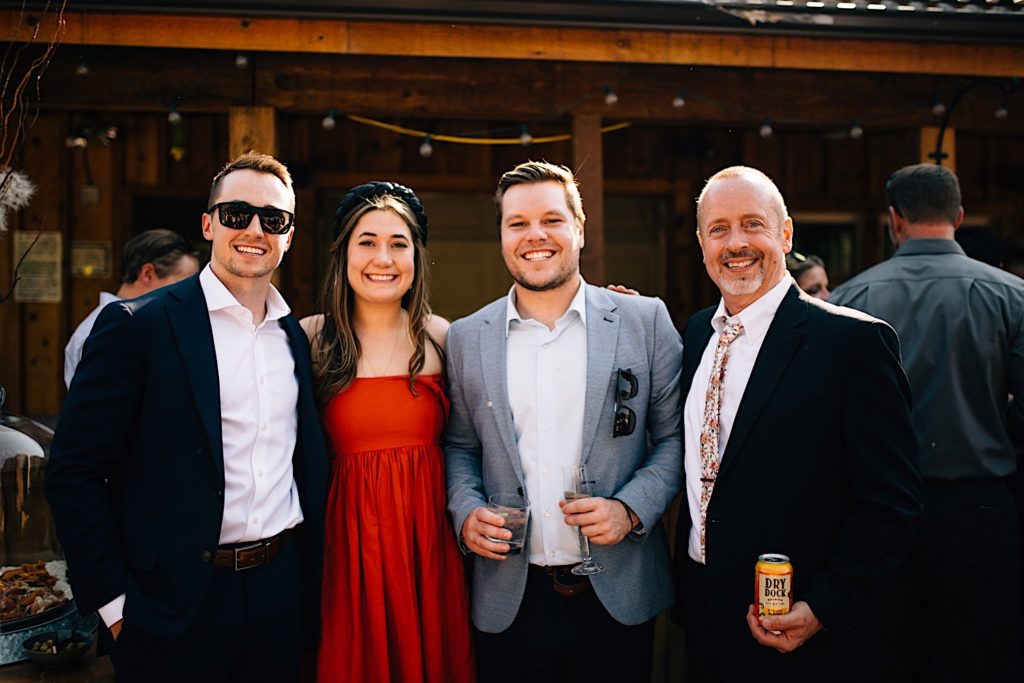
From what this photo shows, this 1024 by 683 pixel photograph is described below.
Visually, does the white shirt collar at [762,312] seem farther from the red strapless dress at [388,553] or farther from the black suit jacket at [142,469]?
the black suit jacket at [142,469]

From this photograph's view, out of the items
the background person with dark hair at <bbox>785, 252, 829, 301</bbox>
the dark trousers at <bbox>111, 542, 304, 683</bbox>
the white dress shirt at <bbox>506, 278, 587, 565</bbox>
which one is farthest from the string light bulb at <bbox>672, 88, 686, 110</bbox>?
the dark trousers at <bbox>111, 542, 304, 683</bbox>

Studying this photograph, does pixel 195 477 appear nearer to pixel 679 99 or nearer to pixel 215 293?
pixel 215 293

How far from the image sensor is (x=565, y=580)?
2.57 m

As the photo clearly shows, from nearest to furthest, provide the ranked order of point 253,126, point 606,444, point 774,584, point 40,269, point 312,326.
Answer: point 774,584, point 606,444, point 312,326, point 253,126, point 40,269

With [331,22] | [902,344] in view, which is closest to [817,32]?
[902,344]

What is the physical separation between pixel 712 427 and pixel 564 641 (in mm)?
785

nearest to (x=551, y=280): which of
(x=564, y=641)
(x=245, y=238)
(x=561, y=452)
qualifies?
(x=561, y=452)

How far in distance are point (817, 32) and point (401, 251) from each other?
8.84 feet

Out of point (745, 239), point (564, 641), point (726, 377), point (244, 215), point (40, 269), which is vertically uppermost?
point (40, 269)

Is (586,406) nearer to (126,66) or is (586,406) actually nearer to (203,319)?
(203,319)

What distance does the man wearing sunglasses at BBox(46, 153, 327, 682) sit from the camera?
7.52 ft

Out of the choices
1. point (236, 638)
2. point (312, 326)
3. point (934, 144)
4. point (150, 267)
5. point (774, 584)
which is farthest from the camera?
point (934, 144)

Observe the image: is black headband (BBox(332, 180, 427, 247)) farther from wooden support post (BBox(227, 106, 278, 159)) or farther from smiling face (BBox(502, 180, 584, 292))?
wooden support post (BBox(227, 106, 278, 159))

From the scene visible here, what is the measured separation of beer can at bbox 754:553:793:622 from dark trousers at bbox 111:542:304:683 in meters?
1.32
